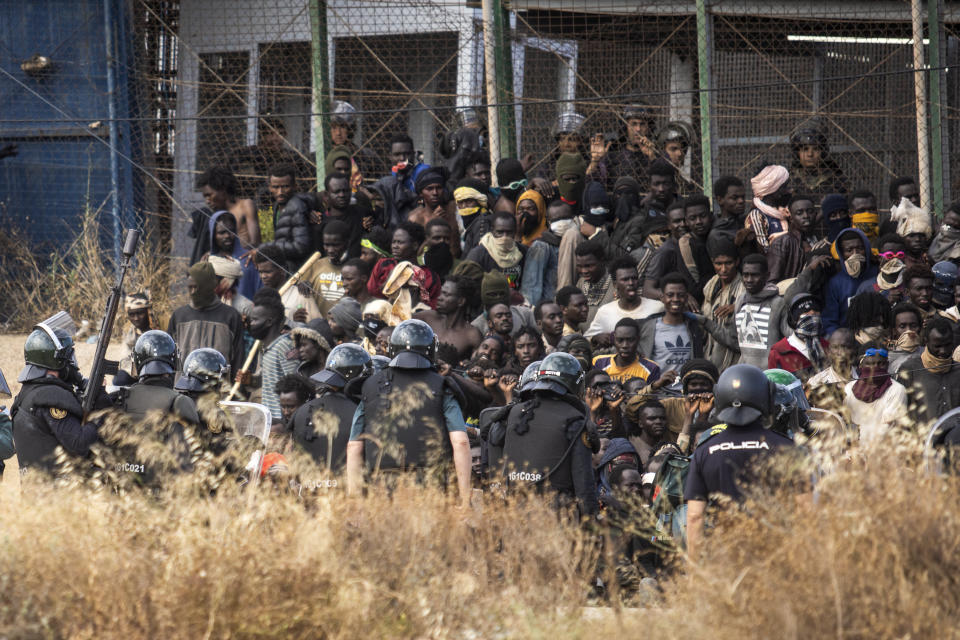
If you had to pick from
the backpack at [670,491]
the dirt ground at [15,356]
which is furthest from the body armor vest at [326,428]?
the dirt ground at [15,356]

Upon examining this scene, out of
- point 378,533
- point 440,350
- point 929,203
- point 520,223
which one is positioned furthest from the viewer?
point 929,203

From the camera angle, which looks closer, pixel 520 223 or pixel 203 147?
pixel 520 223

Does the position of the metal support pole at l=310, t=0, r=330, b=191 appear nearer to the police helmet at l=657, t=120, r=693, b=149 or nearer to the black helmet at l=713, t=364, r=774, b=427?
the police helmet at l=657, t=120, r=693, b=149

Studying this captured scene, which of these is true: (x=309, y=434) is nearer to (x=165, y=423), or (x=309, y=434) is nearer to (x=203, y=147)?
(x=165, y=423)

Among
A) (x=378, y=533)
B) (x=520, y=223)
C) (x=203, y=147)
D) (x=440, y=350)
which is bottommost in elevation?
(x=378, y=533)

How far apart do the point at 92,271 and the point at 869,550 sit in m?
11.0

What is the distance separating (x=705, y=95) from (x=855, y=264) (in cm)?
382

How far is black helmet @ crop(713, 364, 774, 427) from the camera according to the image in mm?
6688

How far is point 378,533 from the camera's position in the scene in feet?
21.4

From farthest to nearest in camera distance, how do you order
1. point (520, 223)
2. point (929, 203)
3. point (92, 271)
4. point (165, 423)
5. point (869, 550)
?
point (92, 271) → point (929, 203) → point (520, 223) → point (165, 423) → point (869, 550)

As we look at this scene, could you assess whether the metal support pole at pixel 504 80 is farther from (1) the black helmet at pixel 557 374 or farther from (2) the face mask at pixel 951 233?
(1) the black helmet at pixel 557 374

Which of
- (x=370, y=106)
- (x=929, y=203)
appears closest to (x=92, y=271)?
(x=370, y=106)

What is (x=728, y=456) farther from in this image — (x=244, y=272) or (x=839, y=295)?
(x=244, y=272)

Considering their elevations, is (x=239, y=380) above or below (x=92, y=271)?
below
